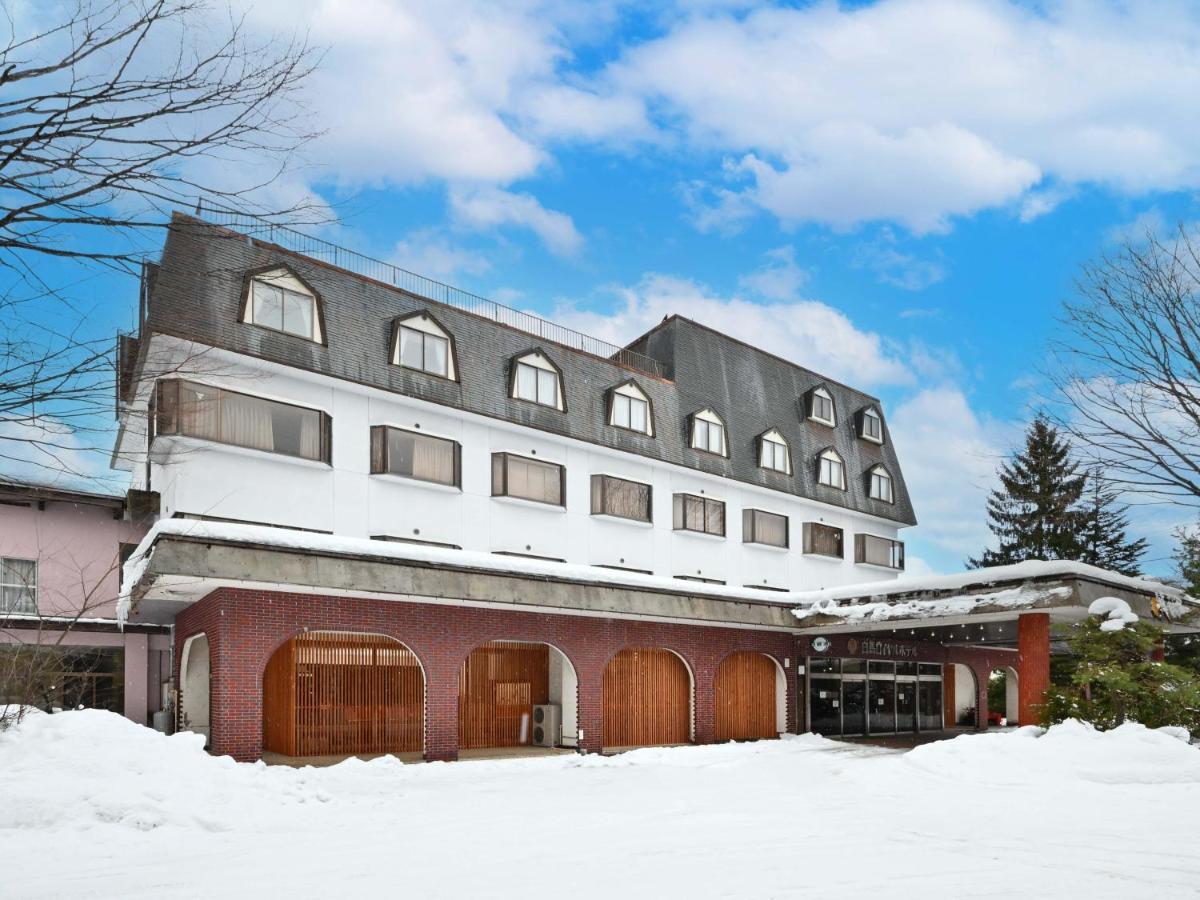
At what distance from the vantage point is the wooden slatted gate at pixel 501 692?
2142 cm

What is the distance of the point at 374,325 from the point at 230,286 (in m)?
3.58

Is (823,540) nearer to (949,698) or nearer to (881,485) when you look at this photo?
(881,485)

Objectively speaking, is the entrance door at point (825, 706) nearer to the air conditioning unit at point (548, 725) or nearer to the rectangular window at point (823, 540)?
the rectangular window at point (823, 540)

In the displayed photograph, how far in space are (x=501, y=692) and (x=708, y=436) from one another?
37.0 feet

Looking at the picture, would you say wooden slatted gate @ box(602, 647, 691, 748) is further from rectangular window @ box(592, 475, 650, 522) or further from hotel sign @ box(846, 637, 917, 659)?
hotel sign @ box(846, 637, 917, 659)

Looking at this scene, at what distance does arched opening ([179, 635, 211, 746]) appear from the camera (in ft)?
67.1

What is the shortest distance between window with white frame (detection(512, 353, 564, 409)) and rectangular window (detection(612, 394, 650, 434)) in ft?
6.47

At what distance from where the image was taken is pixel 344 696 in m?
19.1

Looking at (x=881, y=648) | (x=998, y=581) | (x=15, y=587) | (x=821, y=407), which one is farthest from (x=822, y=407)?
(x=15, y=587)

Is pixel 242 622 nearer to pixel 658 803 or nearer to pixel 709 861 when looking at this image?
pixel 658 803

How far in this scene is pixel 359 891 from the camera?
25.6ft

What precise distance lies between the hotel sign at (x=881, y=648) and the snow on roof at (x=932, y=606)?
343cm

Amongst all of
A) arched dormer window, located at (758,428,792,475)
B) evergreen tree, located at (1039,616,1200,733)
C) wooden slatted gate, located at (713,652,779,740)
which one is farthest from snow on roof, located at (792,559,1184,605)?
arched dormer window, located at (758,428,792,475)

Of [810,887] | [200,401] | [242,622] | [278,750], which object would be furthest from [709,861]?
[200,401]
